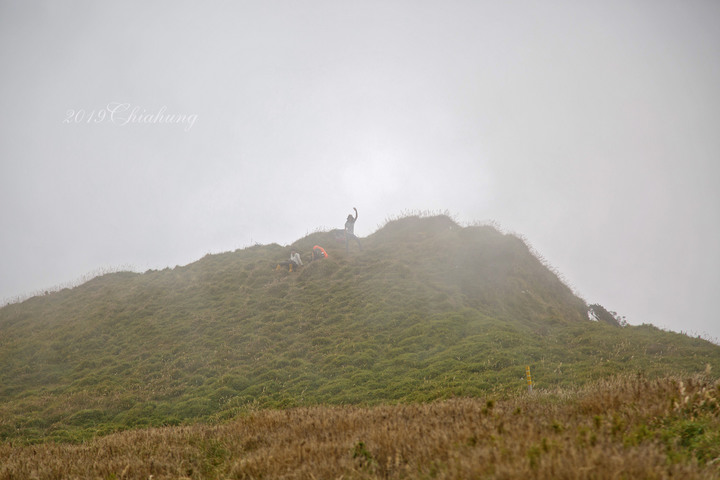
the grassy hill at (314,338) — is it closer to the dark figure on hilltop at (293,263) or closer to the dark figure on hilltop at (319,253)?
the dark figure on hilltop at (319,253)

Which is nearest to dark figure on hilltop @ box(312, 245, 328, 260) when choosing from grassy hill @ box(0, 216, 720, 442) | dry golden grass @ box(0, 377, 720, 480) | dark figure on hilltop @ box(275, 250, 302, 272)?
grassy hill @ box(0, 216, 720, 442)

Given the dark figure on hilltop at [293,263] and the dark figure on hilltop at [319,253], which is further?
the dark figure on hilltop at [319,253]

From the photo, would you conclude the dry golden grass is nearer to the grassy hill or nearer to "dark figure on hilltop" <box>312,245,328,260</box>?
the grassy hill

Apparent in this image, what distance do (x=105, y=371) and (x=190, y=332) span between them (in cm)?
476

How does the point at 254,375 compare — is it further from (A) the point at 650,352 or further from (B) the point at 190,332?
(A) the point at 650,352

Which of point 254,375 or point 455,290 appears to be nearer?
point 254,375

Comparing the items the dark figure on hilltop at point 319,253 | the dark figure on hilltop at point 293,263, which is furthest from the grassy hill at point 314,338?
the dark figure on hilltop at point 293,263

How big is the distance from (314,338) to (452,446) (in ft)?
58.1

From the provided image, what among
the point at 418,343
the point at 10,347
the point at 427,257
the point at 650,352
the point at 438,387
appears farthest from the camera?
the point at 427,257

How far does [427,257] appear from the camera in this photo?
99.1 feet

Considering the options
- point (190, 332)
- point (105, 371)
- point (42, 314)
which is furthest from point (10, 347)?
point (190, 332)

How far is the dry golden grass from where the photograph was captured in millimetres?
3328

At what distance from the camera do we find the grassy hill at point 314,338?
14789mm

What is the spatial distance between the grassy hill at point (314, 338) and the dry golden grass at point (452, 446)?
6.03 m
